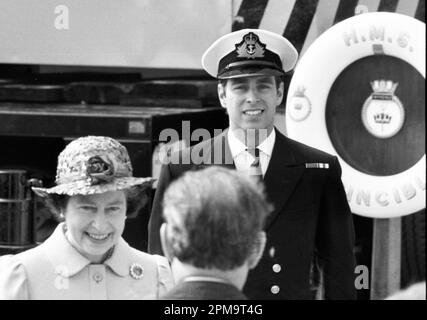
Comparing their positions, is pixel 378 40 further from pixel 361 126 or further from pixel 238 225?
pixel 238 225

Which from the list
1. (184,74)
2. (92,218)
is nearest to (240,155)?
(92,218)

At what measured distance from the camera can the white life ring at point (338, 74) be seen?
4.41 meters

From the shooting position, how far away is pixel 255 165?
3994mm

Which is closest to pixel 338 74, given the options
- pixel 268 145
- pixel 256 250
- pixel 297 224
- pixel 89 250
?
pixel 268 145

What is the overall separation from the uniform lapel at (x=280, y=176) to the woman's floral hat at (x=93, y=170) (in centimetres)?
59

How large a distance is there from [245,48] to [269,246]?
0.69 m

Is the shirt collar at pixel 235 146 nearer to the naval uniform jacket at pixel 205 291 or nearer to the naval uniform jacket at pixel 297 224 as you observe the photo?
the naval uniform jacket at pixel 297 224

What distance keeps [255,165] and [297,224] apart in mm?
239

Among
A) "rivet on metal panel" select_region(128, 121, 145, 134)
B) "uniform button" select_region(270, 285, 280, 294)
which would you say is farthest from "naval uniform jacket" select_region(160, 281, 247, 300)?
"rivet on metal panel" select_region(128, 121, 145, 134)

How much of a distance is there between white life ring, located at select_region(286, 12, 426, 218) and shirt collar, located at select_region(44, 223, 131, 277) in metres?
1.34

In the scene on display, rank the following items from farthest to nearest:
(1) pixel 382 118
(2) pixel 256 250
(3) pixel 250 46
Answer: (1) pixel 382 118
(3) pixel 250 46
(2) pixel 256 250

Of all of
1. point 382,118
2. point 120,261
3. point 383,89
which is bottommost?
point 120,261

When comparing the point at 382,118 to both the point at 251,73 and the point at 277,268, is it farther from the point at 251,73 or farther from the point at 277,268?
the point at 277,268

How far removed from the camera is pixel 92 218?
3.42 metres
